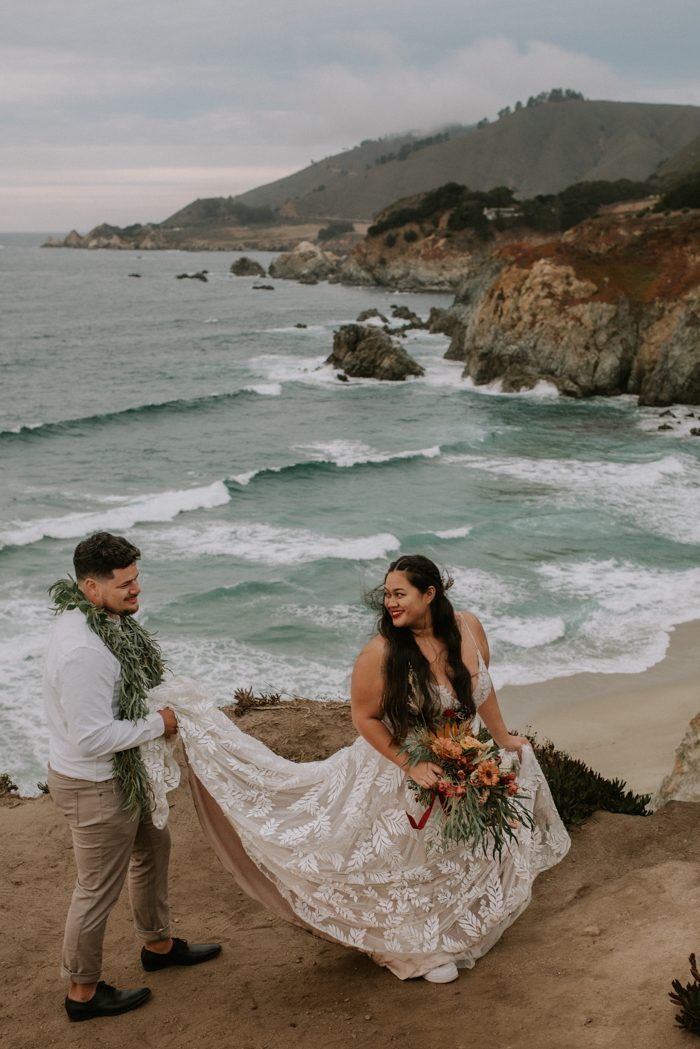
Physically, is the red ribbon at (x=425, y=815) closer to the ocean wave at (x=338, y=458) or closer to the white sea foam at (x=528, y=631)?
the white sea foam at (x=528, y=631)

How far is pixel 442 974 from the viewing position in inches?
191

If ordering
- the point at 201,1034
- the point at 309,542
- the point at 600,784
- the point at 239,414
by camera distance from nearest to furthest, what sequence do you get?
the point at 201,1034, the point at 600,784, the point at 309,542, the point at 239,414

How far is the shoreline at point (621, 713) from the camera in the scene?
1068cm

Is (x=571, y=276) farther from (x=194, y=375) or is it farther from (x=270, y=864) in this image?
(x=270, y=864)

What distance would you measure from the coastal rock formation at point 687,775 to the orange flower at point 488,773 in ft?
11.7

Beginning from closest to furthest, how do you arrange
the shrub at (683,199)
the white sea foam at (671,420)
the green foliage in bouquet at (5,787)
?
the green foliage in bouquet at (5,787)
the white sea foam at (671,420)
the shrub at (683,199)

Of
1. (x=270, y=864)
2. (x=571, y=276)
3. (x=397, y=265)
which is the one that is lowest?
(x=270, y=864)

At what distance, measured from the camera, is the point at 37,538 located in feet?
70.0

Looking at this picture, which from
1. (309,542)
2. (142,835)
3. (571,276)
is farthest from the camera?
(571,276)

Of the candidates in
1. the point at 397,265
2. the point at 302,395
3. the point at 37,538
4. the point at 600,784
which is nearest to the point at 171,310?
the point at 397,265

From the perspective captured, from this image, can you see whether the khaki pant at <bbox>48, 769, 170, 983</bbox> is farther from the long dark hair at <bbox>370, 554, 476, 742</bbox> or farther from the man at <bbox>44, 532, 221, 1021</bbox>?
the long dark hair at <bbox>370, 554, 476, 742</bbox>

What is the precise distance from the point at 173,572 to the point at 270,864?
47.5 feet

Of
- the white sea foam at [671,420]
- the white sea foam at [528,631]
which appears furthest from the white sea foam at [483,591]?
the white sea foam at [671,420]

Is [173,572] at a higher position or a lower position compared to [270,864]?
lower
